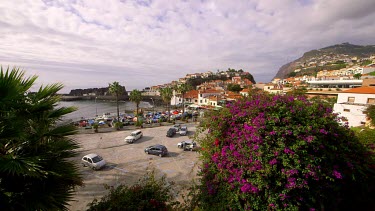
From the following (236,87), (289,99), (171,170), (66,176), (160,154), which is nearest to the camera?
(66,176)

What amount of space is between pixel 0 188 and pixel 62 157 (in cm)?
113

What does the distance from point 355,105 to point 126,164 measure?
80.1ft

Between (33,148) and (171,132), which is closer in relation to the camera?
(33,148)

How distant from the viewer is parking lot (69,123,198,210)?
11113mm

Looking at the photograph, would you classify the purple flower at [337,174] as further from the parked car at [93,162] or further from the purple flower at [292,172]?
the parked car at [93,162]

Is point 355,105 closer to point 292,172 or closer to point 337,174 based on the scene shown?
point 337,174

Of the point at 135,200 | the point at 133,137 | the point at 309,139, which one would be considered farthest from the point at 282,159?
the point at 133,137

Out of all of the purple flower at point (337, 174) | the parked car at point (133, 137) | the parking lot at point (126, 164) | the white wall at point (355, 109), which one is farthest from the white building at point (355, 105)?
the parked car at point (133, 137)

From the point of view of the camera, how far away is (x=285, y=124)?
5.02m

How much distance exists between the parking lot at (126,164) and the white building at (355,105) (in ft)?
57.2

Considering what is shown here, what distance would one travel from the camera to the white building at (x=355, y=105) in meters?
17.4

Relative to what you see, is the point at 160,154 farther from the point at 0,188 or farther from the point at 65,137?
the point at 0,188

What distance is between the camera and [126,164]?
15.0 m

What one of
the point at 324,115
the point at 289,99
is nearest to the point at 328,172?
the point at 324,115
